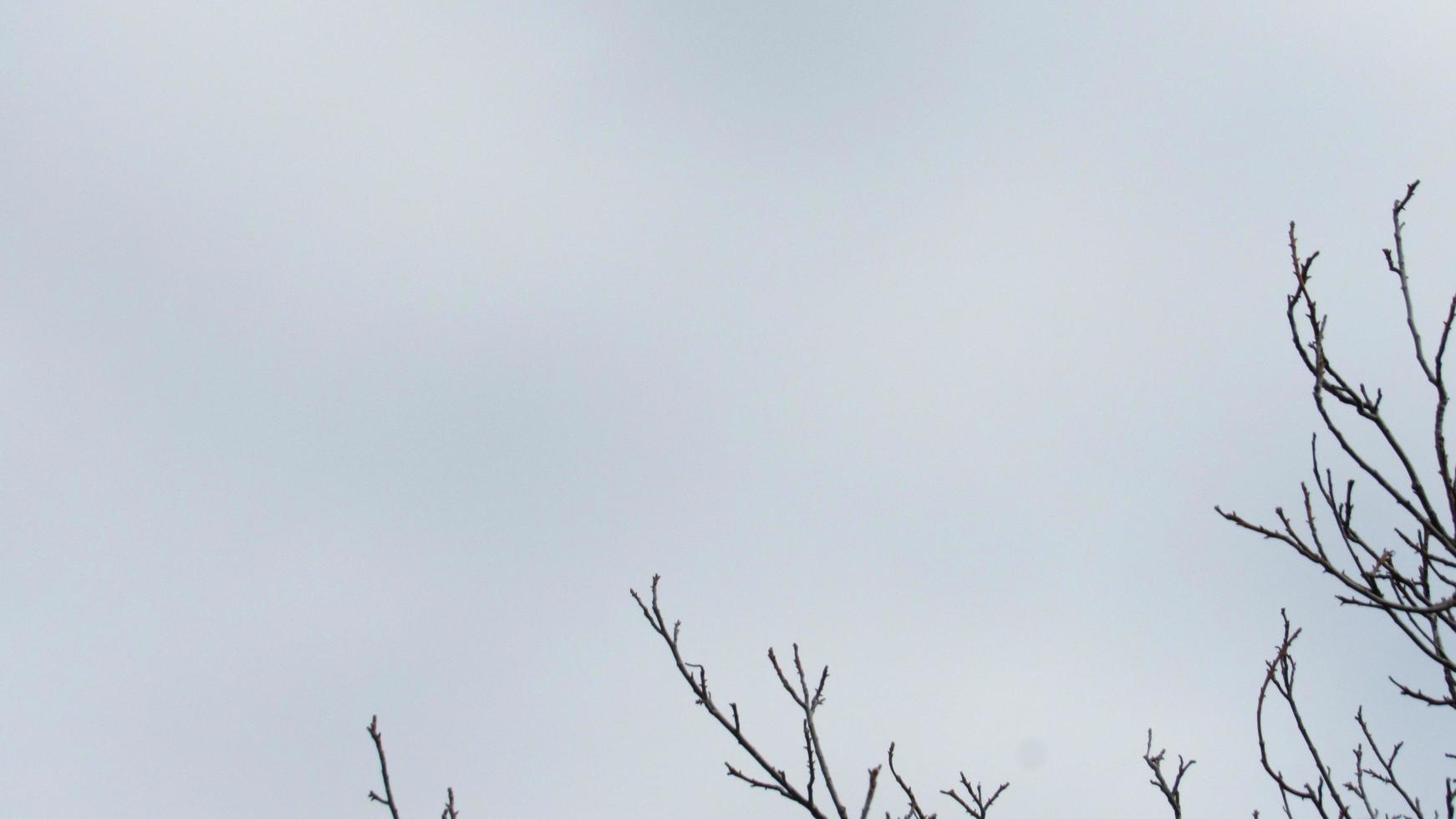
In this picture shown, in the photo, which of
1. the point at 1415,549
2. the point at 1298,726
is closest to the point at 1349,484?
the point at 1415,549

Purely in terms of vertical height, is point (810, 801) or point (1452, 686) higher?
point (1452, 686)

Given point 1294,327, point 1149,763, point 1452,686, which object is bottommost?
point 1452,686

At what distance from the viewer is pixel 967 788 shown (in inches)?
273

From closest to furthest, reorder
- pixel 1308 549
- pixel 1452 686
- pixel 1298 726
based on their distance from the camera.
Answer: pixel 1308 549, pixel 1452 686, pixel 1298 726

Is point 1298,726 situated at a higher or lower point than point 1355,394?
lower

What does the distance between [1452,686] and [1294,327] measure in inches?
92.3

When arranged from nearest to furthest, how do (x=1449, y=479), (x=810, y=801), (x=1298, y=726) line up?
(x=1449, y=479) → (x=810, y=801) → (x=1298, y=726)

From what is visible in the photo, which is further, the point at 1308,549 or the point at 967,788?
the point at 967,788

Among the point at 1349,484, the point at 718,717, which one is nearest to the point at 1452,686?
the point at 1349,484

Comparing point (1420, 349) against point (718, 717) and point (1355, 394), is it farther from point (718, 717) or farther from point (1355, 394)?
point (718, 717)

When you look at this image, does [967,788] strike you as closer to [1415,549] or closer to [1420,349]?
[1415,549]

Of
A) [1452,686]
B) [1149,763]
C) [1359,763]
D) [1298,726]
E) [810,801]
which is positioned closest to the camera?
[810,801]

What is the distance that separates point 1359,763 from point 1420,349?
4.47m

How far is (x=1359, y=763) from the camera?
23.8 ft
